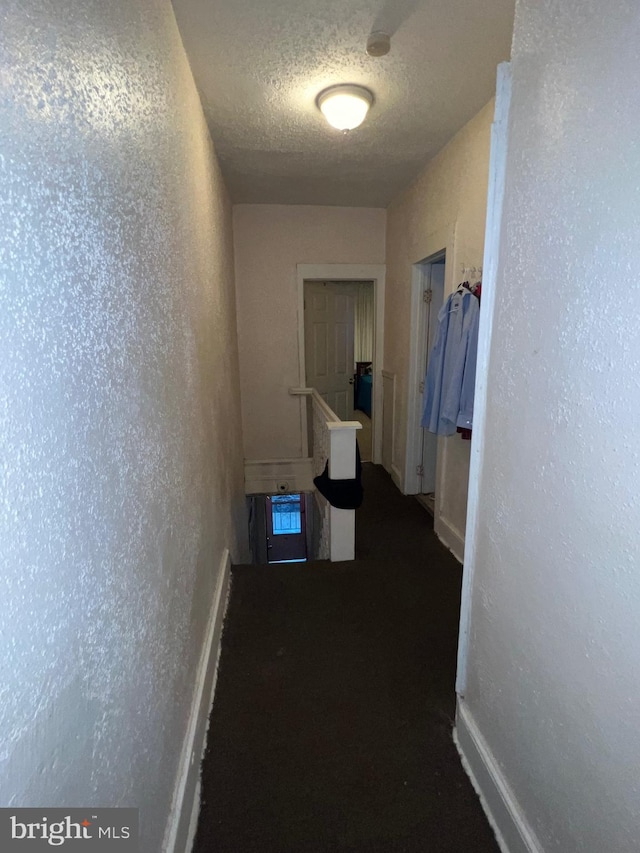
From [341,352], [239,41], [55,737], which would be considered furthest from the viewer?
[341,352]

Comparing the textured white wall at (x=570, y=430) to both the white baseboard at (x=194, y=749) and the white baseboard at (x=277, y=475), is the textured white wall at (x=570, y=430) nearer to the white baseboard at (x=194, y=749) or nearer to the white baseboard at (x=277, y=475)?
the white baseboard at (x=194, y=749)

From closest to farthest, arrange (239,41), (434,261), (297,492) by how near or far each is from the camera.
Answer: (239,41) → (434,261) → (297,492)

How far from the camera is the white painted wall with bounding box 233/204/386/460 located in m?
3.71

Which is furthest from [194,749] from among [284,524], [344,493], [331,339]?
[331,339]

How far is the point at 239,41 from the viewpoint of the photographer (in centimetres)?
156

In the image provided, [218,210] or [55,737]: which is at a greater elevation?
[218,210]

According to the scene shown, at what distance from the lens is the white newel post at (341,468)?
2.34 m

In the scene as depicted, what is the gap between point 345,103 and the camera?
6.14 feet

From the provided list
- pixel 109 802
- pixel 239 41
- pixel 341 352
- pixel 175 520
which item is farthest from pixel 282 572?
pixel 341 352

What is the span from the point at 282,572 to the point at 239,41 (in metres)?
2.49

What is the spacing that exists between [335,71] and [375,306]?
2.30 m

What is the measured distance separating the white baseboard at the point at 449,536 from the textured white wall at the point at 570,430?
1.42 meters

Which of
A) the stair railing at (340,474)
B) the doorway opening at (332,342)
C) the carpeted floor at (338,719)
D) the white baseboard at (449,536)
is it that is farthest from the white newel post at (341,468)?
the doorway opening at (332,342)

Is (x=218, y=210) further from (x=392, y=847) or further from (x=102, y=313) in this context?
(x=392, y=847)
